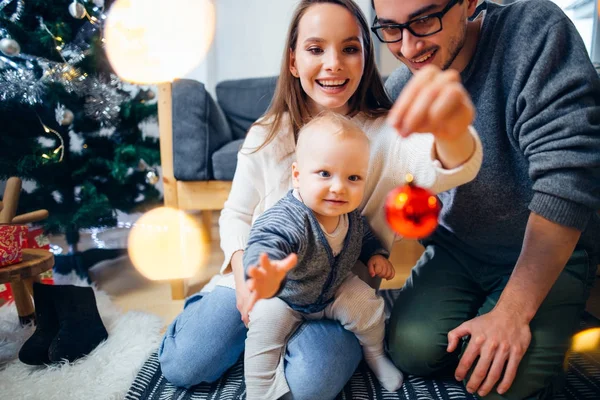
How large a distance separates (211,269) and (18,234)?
2.63ft

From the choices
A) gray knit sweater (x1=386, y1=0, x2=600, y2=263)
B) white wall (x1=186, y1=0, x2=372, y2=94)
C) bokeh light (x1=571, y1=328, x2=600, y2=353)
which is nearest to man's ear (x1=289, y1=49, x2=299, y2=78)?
gray knit sweater (x1=386, y1=0, x2=600, y2=263)

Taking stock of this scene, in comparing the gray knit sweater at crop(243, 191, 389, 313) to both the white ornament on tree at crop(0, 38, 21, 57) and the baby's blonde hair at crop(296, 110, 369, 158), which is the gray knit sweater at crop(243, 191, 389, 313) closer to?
the baby's blonde hair at crop(296, 110, 369, 158)

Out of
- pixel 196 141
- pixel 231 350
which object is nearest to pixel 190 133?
pixel 196 141

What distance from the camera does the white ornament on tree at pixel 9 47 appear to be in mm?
1352

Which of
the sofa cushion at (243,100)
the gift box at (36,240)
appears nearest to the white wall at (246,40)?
the sofa cushion at (243,100)

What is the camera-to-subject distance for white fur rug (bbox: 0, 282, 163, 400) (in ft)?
3.06

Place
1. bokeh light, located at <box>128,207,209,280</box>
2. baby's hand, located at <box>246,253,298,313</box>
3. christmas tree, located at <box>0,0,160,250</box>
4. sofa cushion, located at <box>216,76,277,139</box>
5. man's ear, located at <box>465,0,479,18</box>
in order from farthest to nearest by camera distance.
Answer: sofa cushion, located at <box>216,76,277,139</box>, bokeh light, located at <box>128,207,209,280</box>, christmas tree, located at <box>0,0,160,250</box>, man's ear, located at <box>465,0,479,18</box>, baby's hand, located at <box>246,253,298,313</box>

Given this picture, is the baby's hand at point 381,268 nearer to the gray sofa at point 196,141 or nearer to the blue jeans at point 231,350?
the blue jeans at point 231,350

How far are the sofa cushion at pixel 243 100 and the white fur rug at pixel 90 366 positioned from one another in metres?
1.14

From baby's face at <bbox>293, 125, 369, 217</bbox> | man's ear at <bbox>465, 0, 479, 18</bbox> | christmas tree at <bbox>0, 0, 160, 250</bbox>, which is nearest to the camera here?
baby's face at <bbox>293, 125, 369, 217</bbox>

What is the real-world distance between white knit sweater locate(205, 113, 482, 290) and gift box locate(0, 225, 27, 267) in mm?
526

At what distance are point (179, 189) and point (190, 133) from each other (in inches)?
7.9

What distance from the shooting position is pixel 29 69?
1.45m

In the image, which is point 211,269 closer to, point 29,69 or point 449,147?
point 29,69
